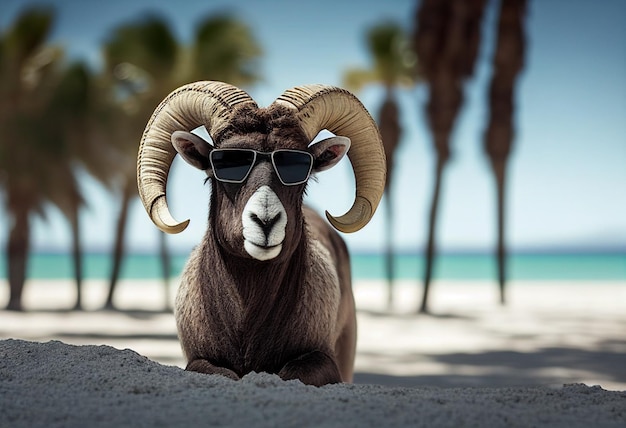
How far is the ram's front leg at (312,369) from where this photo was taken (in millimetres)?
4336

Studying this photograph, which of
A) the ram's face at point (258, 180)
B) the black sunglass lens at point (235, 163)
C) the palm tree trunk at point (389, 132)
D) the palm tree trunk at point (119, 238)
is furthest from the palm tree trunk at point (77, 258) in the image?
the black sunglass lens at point (235, 163)

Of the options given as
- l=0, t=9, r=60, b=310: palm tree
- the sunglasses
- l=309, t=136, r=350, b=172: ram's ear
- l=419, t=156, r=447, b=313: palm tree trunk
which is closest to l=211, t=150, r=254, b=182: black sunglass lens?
the sunglasses

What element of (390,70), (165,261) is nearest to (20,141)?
(165,261)

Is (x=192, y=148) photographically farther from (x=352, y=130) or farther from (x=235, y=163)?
(x=352, y=130)

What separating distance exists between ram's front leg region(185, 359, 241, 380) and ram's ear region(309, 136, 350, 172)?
1.42 metres

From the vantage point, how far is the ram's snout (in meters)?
4.08

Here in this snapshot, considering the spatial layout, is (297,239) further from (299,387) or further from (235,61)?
(235,61)

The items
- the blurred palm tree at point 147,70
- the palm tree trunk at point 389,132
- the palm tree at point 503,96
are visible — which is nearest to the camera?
the palm tree at point 503,96

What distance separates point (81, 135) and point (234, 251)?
1982 cm

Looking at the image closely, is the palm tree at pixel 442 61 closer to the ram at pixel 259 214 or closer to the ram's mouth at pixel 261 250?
the ram at pixel 259 214

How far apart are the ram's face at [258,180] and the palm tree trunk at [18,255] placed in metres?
18.7

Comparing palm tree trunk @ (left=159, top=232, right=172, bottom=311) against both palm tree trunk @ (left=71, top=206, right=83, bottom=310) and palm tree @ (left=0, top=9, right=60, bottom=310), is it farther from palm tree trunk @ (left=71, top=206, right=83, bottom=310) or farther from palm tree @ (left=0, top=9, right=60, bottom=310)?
palm tree @ (left=0, top=9, right=60, bottom=310)

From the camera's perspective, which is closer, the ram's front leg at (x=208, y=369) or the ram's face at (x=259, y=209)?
the ram's face at (x=259, y=209)

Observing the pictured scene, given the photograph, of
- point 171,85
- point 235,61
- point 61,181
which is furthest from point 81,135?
A: point 235,61
